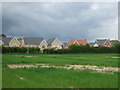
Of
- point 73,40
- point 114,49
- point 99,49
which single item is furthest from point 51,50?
point 73,40

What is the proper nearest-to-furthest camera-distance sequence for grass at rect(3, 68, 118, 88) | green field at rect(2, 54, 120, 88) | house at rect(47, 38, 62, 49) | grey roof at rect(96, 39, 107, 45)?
grass at rect(3, 68, 118, 88) → green field at rect(2, 54, 120, 88) → house at rect(47, 38, 62, 49) → grey roof at rect(96, 39, 107, 45)

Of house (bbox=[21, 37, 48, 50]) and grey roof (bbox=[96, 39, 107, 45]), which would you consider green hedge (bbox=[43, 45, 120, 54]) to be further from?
grey roof (bbox=[96, 39, 107, 45])

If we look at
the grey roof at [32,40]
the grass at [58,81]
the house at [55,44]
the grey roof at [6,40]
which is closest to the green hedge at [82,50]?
the grey roof at [32,40]

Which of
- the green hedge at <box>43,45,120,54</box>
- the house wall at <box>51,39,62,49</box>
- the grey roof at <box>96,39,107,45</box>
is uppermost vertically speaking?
the grey roof at <box>96,39,107,45</box>

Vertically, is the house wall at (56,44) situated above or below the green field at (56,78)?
above

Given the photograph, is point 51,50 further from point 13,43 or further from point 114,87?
point 114,87

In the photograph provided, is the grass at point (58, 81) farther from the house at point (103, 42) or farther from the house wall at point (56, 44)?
the house at point (103, 42)

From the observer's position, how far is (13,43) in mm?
68125

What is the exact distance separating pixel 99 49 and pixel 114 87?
49212 millimetres

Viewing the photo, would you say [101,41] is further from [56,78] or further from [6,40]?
[56,78]

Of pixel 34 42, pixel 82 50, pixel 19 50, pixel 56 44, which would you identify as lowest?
pixel 82 50

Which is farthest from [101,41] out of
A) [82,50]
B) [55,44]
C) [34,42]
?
[82,50]

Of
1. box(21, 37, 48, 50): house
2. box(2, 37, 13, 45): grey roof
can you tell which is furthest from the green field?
box(21, 37, 48, 50): house

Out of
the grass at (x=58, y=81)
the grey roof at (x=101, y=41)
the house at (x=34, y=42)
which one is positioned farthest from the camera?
the grey roof at (x=101, y=41)
